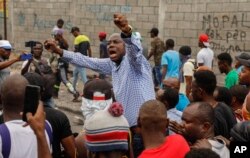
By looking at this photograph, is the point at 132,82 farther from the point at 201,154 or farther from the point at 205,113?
the point at 201,154

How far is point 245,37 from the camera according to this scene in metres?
11.5

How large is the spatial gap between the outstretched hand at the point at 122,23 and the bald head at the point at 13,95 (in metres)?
1.26

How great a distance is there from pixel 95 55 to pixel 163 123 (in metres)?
12.7

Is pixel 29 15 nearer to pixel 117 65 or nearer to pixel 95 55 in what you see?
pixel 95 55

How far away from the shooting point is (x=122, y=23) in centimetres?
454

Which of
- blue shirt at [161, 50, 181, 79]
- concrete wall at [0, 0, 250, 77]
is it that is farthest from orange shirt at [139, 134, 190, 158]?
concrete wall at [0, 0, 250, 77]

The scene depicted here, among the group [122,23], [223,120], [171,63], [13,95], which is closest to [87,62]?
[122,23]

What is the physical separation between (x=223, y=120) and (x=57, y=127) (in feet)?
4.44

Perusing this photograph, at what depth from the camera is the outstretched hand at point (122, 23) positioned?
14.7 ft

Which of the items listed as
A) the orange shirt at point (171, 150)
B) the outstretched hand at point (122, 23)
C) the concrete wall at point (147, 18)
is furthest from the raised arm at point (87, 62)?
the concrete wall at point (147, 18)

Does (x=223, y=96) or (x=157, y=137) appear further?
(x=223, y=96)

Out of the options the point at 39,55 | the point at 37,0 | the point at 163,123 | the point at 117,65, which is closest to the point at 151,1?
the point at 37,0

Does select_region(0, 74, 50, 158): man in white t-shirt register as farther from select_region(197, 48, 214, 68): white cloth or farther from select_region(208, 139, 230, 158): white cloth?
select_region(197, 48, 214, 68): white cloth

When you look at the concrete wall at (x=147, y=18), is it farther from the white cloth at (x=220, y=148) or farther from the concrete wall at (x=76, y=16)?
the white cloth at (x=220, y=148)
